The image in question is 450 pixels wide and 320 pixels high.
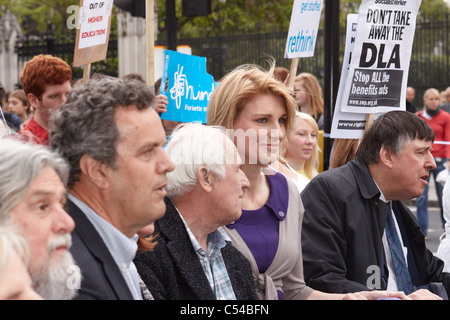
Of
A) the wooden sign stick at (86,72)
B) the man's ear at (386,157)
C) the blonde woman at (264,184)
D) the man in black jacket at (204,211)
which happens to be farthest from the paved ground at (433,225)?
the man in black jacket at (204,211)

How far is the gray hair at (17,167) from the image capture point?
204 cm

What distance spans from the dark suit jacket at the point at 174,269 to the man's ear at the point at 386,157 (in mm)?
1218

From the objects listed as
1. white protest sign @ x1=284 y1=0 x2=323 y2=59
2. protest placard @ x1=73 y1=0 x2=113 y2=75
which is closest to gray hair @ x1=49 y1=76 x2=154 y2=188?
protest placard @ x1=73 y1=0 x2=113 y2=75

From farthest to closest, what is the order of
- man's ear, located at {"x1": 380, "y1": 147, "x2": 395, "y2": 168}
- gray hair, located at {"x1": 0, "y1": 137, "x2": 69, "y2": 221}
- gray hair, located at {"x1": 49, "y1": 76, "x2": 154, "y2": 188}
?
man's ear, located at {"x1": 380, "y1": 147, "x2": 395, "y2": 168} < gray hair, located at {"x1": 49, "y1": 76, "x2": 154, "y2": 188} < gray hair, located at {"x1": 0, "y1": 137, "x2": 69, "y2": 221}

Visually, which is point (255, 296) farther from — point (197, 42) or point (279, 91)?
point (197, 42)

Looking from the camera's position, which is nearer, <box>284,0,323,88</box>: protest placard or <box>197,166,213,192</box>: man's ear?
<box>197,166,213,192</box>: man's ear

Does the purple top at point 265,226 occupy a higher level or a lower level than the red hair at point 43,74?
lower

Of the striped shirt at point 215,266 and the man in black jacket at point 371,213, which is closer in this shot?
the striped shirt at point 215,266

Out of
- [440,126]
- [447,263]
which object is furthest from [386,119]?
[440,126]

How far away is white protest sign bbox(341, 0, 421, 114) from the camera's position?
5.22 metres

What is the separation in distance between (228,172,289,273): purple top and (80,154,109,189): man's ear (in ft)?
3.69

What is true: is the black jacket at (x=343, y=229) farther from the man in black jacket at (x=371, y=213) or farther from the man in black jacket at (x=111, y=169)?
the man in black jacket at (x=111, y=169)

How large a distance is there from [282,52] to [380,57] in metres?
A: 14.3

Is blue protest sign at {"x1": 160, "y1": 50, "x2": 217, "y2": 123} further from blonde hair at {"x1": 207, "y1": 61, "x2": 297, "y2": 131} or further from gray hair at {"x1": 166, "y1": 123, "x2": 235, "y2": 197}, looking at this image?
gray hair at {"x1": 166, "y1": 123, "x2": 235, "y2": 197}
